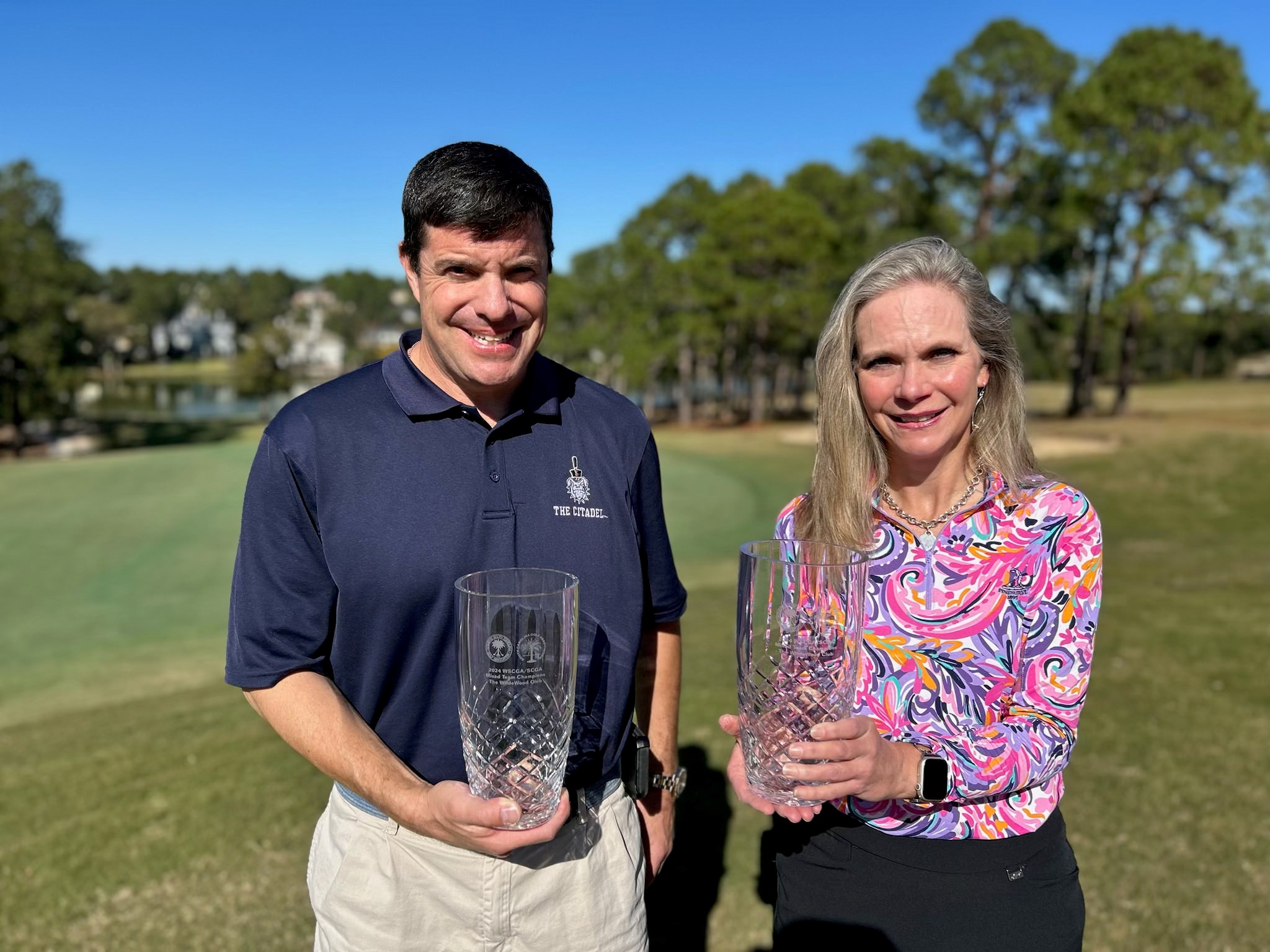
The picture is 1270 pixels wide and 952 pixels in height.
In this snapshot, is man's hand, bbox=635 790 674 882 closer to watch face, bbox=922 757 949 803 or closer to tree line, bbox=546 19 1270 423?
watch face, bbox=922 757 949 803

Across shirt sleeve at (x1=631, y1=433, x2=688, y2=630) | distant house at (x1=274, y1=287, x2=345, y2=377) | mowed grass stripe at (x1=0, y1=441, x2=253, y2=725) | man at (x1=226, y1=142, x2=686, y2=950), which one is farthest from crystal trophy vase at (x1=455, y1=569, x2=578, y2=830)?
distant house at (x1=274, y1=287, x2=345, y2=377)

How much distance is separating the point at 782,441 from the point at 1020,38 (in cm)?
1538

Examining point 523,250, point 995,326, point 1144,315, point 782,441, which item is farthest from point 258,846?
point 1144,315

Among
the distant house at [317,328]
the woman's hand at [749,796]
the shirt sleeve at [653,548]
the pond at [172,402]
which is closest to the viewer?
the woman's hand at [749,796]

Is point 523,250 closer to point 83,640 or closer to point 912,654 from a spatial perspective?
point 912,654

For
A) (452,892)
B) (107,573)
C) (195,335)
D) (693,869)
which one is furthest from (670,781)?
(195,335)

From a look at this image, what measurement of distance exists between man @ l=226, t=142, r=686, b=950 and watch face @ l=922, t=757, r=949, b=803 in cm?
69

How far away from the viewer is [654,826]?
2.38 meters

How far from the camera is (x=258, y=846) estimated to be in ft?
13.6

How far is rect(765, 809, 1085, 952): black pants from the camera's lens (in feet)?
6.38

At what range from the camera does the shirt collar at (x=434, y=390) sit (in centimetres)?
205

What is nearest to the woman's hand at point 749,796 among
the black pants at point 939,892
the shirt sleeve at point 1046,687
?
the shirt sleeve at point 1046,687

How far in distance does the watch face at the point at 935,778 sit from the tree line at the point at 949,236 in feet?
69.7

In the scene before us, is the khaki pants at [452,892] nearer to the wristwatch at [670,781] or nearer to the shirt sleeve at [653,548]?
the wristwatch at [670,781]
